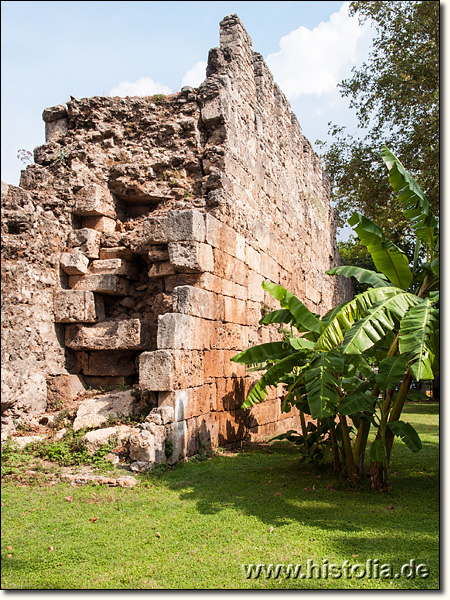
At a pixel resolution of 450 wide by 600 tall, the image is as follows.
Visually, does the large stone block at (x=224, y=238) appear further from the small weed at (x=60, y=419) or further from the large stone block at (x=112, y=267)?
the small weed at (x=60, y=419)

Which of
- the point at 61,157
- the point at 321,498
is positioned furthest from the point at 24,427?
the point at 61,157

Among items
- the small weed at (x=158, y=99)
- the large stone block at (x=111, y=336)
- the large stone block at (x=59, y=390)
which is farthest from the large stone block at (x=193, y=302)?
the small weed at (x=158, y=99)

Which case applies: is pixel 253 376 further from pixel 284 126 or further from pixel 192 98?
pixel 284 126

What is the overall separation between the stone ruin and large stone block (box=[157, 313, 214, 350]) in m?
0.03

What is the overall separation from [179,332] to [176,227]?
1612 mm

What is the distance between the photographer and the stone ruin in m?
7.29

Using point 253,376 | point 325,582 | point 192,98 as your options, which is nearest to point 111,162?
point 192,98

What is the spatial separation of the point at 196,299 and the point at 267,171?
4.70 m

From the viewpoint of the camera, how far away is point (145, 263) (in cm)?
859

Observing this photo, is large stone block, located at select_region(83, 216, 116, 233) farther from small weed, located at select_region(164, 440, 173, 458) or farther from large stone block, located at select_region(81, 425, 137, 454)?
small weed, located at select_region(164, 440, 173, 458)

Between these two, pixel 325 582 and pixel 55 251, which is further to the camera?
pixel 55 251

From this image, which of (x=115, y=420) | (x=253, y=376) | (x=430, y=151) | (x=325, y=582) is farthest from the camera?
(x=430, y=151)

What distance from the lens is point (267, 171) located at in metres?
11.4

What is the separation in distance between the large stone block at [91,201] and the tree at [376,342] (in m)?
3.34
